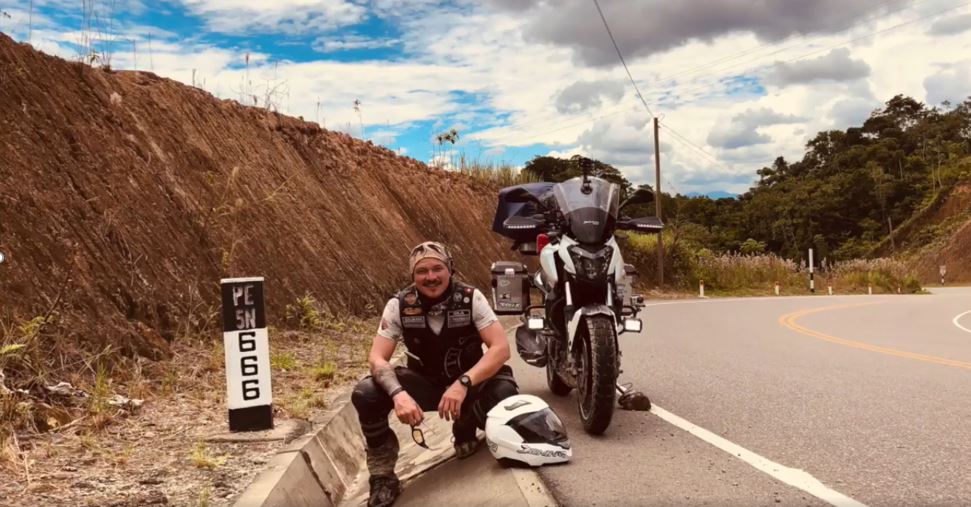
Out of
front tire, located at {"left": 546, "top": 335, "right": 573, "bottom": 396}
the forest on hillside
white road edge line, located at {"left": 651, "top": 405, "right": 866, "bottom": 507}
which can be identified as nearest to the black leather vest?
front tire, located at {"left": 546, "top": 335, "right": 573, "bottom": 396}

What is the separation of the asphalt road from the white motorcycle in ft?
1.23

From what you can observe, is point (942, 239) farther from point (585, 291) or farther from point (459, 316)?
point (459, 316)

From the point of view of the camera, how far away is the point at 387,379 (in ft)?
16.0

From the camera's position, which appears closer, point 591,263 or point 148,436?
point 148,436

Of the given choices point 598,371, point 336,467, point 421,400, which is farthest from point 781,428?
point 336,467

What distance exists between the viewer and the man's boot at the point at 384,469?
4.86 m

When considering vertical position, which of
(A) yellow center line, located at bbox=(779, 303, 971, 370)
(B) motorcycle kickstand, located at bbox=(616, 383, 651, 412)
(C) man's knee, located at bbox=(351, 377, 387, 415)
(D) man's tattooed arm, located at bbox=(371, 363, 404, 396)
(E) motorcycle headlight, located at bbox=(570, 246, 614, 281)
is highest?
(E) motorcycle headlight, located at bbox=(570, 246, 614, 281)

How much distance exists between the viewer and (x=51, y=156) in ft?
30.3

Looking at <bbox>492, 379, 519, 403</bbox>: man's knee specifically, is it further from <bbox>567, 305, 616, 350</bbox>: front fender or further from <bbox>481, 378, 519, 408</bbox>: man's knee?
<bbox>567, 305, 616, 350</bbox>: front fender

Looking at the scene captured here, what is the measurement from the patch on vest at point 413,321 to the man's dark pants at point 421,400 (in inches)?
13.1

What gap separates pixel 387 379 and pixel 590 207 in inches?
81.6

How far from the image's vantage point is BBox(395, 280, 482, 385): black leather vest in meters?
5.22

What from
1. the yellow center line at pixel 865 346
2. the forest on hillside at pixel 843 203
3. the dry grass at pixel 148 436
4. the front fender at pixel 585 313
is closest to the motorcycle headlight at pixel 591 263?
the front fender at pixel 585 313

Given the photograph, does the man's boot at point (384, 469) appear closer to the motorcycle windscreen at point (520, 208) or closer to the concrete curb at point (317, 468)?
the concrete curb at point (317, 468)
